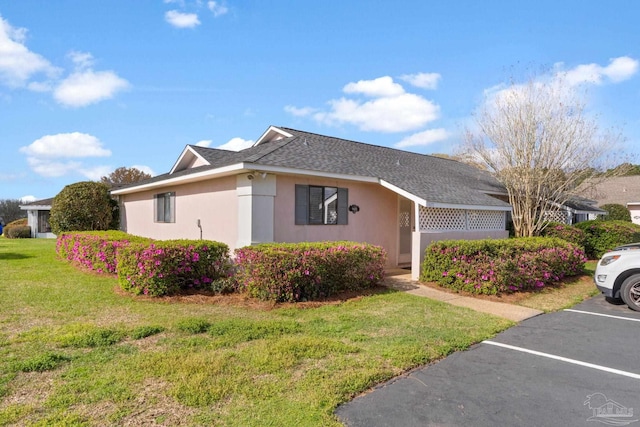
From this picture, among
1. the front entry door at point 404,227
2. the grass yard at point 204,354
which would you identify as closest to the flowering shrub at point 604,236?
the front entry door at point 404,227

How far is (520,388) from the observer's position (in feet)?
13.1

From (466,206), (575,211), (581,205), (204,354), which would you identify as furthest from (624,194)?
(204,354)

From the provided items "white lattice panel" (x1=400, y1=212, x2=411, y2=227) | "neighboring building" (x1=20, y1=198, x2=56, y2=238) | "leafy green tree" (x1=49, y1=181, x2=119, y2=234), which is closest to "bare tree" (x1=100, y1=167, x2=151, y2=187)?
"neighboring building" (x1=20, y1=198, x2=56, y2=238)

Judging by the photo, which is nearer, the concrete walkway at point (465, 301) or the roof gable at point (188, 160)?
the concrete walkway at point (465, 301)

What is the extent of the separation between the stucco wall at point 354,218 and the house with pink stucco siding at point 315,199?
0.09 feet

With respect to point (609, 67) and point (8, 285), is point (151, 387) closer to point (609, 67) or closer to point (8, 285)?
point (8, 285)

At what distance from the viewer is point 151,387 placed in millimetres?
3754

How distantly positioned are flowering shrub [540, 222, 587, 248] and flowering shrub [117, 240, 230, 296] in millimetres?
12895

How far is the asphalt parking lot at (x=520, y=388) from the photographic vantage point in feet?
11.0

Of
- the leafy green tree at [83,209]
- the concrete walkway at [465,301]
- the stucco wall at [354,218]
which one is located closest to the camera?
the concrete walkway at [465,301]

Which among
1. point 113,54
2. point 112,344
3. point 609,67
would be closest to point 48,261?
point 113,54

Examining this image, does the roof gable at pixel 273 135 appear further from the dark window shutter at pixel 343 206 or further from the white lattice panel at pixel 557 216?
the white lattice panel at pixel 557 216

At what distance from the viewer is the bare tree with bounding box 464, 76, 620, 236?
13.7 metres

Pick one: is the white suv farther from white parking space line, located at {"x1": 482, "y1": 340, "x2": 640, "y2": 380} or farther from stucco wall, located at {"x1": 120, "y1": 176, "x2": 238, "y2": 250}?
stucco wall, located at {"x1": 120, "y1": 176, "x2": 238, "y2": 250}
